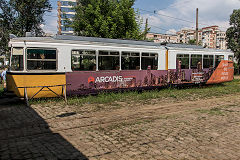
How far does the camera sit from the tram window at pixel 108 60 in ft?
38.7

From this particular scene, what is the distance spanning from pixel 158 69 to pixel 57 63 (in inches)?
263

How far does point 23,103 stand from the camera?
10086 mm

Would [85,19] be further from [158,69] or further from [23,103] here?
[23,103]

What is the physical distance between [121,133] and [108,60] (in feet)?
22.1

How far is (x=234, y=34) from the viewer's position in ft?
125

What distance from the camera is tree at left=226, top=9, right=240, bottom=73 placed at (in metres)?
37.2

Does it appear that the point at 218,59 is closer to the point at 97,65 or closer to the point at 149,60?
the point at 149,60

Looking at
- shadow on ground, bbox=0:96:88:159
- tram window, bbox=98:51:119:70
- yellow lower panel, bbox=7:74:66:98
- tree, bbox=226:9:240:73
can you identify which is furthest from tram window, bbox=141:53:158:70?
tree, bbox=226:9:240:73

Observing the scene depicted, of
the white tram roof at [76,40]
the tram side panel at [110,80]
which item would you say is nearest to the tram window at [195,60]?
the tram side panel at [110,80]

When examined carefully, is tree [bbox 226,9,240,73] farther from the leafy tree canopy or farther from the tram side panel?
the tram side panel

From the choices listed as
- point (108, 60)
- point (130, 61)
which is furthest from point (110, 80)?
point (130, 61)

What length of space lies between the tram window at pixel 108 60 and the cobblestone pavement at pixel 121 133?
343 centimetres

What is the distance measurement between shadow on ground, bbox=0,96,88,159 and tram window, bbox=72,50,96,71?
380 centimetres

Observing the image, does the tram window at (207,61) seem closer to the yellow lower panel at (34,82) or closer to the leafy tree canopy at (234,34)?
the yellow lower panel at (34,82)
